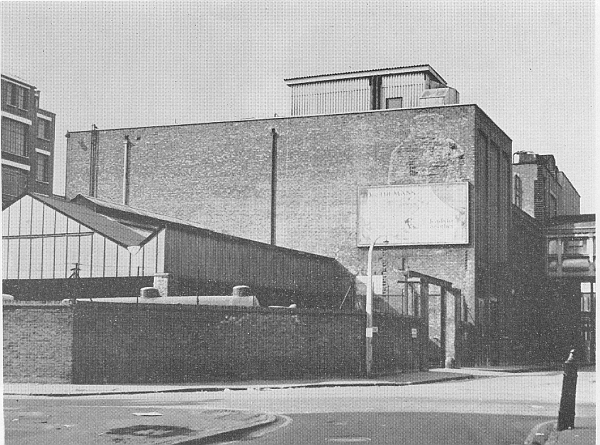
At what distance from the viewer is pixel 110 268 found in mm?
32969

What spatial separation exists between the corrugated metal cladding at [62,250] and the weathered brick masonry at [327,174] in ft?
40.7

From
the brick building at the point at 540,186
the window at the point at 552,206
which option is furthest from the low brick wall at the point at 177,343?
the window at the point at 552,206

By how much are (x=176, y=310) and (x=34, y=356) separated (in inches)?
162

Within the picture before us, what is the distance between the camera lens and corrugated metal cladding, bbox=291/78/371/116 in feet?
151

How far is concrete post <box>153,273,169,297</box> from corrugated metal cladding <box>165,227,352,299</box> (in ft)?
1.92

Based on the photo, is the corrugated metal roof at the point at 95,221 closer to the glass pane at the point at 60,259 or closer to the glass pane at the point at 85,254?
the glass pane at the point at 85,254

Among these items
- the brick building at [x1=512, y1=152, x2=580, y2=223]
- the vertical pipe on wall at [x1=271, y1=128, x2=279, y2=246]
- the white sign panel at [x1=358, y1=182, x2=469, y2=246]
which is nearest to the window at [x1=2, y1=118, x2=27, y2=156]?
the vertical pipe on wall at [x1=271, y1=128, x2=279, y2=246]

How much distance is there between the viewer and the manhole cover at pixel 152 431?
13430 millimetres

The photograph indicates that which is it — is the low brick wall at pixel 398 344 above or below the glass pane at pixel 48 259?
below

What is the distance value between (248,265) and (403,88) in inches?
505

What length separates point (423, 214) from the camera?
42.0 meters

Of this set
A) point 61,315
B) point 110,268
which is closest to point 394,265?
point 110,268

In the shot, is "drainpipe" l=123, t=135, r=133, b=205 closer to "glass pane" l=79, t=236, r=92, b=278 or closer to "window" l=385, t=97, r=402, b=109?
"window" l=385, t=97, r=402, b=109

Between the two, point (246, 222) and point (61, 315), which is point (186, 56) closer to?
point (61, 315)
